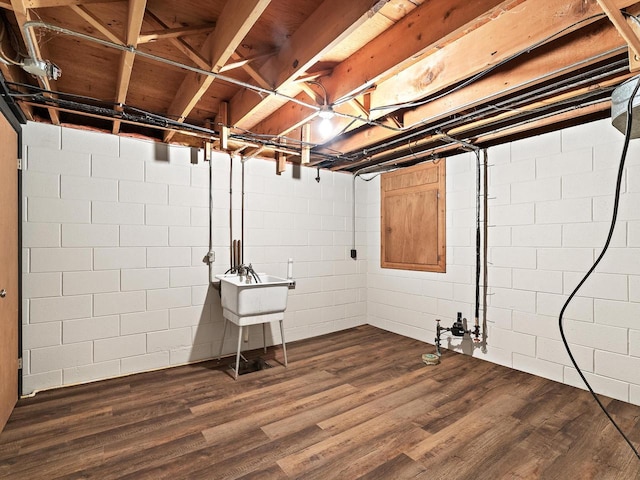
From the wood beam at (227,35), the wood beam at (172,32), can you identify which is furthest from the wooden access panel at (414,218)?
the wood beam at (172,32)

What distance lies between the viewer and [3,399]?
2086mm

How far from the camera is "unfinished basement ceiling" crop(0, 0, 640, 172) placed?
153 centimetres

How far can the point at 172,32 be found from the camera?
168 cm

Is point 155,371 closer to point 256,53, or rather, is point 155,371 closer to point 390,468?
point 390,468

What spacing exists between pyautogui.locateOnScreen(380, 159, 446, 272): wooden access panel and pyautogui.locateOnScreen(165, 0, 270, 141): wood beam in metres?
2.64

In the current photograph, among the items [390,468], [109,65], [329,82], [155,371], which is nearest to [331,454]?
[390,468]

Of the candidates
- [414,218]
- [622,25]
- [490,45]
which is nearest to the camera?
[622,25]

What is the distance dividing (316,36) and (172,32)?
0.73 meters

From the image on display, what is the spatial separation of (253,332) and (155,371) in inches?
39.3

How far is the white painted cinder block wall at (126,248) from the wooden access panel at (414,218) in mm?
1237

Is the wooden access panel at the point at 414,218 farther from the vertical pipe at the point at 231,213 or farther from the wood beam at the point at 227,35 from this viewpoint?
the wood beam at the point at 227,35

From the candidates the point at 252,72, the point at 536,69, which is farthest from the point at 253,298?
the point at 536,69

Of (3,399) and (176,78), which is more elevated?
(176,78)

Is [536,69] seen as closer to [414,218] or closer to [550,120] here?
[550,120]
